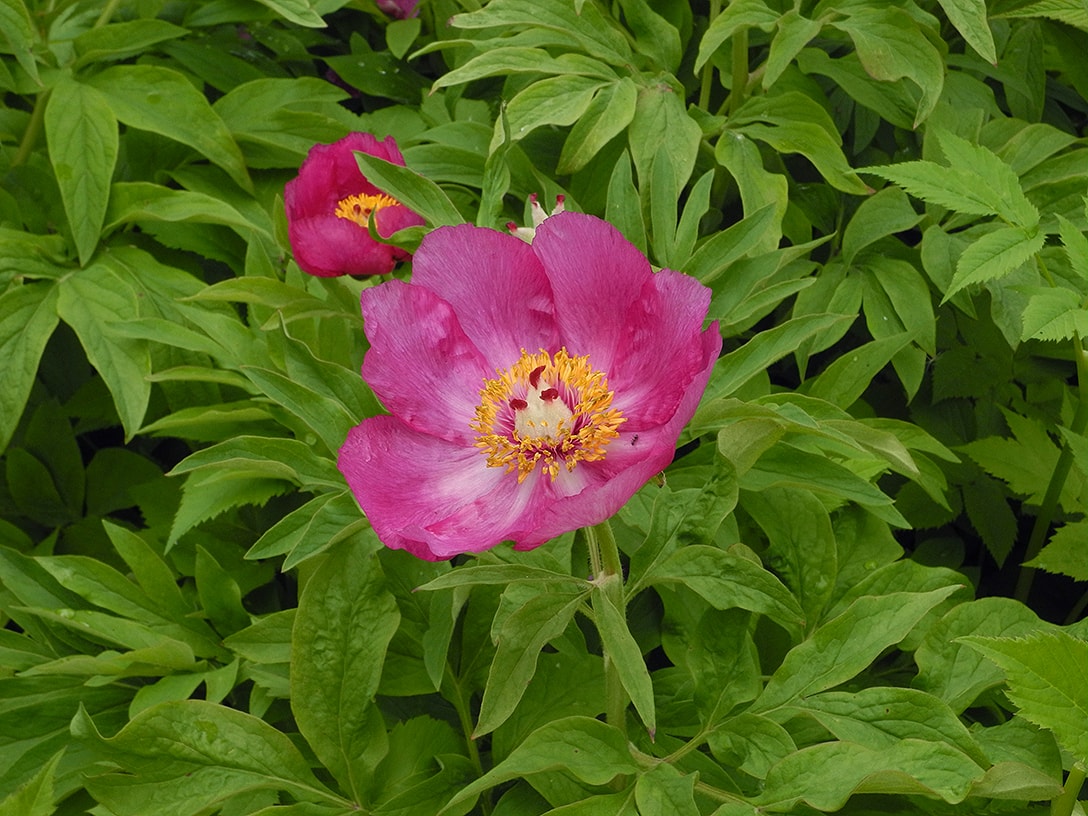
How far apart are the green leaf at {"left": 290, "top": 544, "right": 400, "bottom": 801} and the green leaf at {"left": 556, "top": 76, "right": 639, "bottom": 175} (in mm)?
574

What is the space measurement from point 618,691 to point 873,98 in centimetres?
92

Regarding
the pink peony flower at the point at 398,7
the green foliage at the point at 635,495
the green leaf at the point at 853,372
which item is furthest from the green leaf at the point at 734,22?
the pink peony flower at the point at 398,7

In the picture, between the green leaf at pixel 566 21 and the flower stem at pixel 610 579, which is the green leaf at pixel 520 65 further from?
the flower stem at pixel 610 579

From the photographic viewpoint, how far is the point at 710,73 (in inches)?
60.4

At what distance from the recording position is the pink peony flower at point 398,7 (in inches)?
72.9

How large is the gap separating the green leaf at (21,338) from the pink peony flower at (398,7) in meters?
0.76

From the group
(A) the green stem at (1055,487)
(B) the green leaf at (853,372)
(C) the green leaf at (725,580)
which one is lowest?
(A) the green stem at (1055,487)

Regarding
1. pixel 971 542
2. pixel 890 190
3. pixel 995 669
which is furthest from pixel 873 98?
pixel 995 669

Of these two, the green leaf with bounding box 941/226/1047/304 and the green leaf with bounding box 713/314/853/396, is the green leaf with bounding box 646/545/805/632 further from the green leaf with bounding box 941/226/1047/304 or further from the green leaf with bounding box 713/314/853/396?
the green leaf with bounding box 941/226/1047/304

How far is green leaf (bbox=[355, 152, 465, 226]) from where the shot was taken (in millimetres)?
1041

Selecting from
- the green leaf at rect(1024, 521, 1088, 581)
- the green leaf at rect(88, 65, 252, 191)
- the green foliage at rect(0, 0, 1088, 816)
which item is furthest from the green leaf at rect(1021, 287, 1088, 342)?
the green leaf at rect(88, 65, 252, 191)

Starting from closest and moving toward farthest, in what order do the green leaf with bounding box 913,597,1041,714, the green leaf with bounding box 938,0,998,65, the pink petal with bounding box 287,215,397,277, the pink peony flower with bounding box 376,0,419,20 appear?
the green leaf with bounding box 913,597,1041,714, the pink petal with bounding box 287,215,397,277, the green leaf with bounding box 938,0,998,65, the pink peony flower with bounding box 376,0,419,20

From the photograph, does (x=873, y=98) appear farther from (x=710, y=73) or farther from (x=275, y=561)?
(x=275, y=561)

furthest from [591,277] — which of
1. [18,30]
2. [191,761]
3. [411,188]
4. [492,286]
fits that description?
[18,30]
